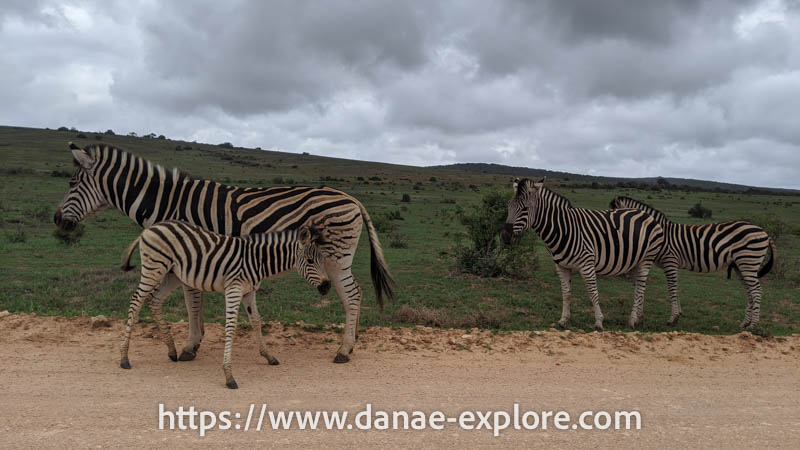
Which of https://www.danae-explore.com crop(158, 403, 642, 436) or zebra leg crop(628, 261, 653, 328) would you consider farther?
zebra leg crop(628, 261, 653, 328)

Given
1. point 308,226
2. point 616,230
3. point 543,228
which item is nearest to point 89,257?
point 308,226

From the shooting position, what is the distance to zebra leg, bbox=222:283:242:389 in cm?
575

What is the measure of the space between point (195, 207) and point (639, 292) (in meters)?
8.66

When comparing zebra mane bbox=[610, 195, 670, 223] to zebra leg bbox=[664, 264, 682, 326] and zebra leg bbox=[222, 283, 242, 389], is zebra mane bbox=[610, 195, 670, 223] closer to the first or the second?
zebra leg bbox=[664, 264, 682, 326]

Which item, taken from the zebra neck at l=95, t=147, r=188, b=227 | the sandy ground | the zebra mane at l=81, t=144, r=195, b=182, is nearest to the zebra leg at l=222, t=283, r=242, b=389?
the sandy ground

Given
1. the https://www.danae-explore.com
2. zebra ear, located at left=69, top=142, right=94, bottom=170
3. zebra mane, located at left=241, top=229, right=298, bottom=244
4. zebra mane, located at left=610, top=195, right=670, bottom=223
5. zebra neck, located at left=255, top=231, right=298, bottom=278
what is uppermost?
zebra mane, located at left=610, top=195, right=670, bottom=223

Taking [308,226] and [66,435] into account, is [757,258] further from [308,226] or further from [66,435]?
[66,435]

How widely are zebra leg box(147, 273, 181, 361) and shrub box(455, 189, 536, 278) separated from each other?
384 inches

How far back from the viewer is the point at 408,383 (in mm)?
5965

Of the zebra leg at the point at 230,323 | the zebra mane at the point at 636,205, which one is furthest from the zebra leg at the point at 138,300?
the zebra mane at the point at 636,205

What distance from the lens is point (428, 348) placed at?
7375mm

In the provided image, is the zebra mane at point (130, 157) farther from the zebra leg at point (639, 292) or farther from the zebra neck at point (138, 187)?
the zebra leg at point (639, 292)

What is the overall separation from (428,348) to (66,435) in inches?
175

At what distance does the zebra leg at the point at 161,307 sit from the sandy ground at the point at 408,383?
22 cm
